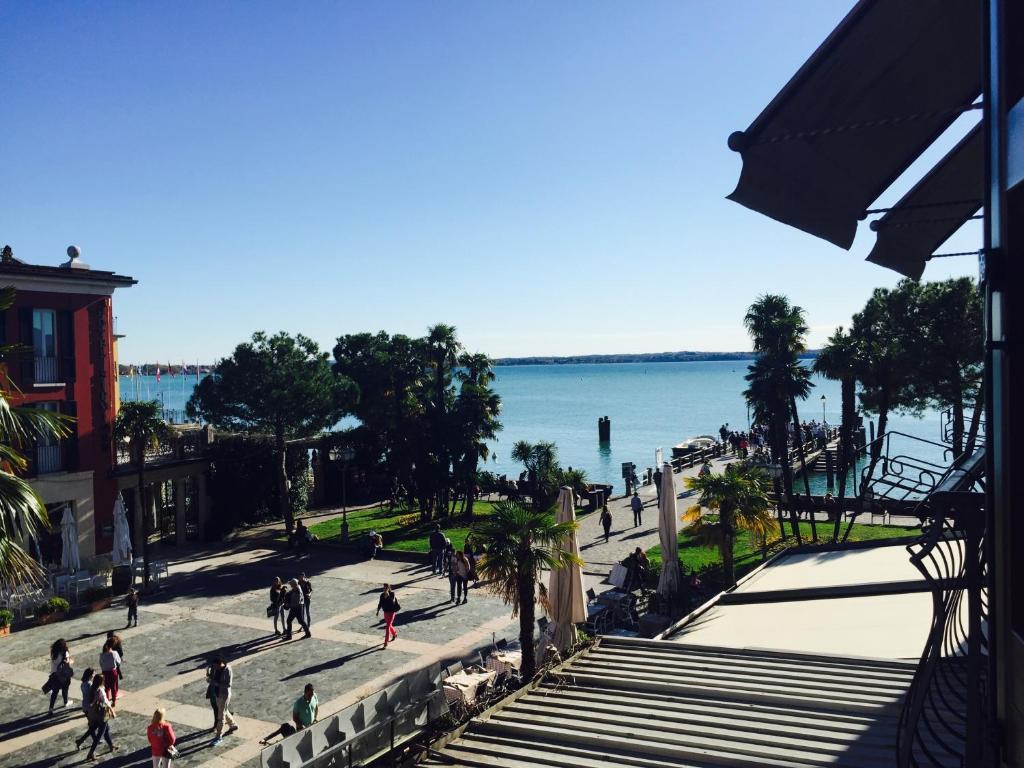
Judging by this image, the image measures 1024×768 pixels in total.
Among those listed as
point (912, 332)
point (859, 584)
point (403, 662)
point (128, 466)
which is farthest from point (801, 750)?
point (912, 332)

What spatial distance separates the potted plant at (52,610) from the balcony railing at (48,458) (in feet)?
17.8

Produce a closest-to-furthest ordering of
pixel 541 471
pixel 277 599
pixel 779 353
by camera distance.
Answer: pixel 277 599, pixel 779 353, pixel 541 471

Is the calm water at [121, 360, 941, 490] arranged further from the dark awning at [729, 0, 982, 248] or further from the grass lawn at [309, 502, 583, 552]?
the dark awning at [729, 0, 982, 248]

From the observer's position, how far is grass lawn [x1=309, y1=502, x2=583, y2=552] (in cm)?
2688

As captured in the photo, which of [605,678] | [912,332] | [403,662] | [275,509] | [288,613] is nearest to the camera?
[605,678]

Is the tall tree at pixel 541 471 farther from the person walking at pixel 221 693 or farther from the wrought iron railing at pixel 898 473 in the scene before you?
the wrought iron railing at pixel 898 473

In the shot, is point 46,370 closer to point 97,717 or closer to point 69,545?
point 69,545

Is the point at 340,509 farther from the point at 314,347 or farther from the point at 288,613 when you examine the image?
the point at 288,613

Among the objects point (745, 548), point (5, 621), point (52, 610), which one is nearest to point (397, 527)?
point (52, 610)

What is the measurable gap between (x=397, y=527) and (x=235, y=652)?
1340 cm

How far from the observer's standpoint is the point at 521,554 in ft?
42.6

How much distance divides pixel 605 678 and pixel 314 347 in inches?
921

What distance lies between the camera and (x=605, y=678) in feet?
34.3

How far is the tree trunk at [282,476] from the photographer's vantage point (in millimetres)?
28406
